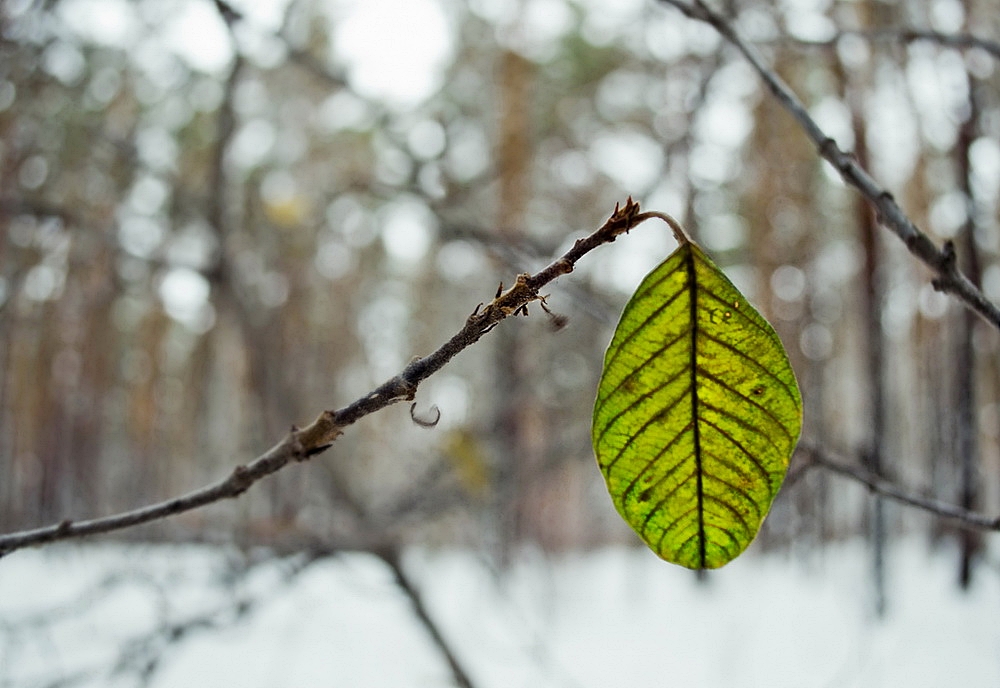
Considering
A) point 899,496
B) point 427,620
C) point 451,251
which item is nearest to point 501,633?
point 427,620

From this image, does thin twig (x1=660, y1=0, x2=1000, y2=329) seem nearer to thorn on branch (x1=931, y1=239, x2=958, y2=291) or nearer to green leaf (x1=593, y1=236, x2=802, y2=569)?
thorn on branch (x1=931, y1=239, x2=958, y2=291)

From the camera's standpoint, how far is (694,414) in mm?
373

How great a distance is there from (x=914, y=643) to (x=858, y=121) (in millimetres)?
1254

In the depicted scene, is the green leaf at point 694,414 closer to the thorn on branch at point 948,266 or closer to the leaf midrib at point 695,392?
the leaf midrib at point 695,392

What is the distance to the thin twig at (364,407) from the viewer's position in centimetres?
32

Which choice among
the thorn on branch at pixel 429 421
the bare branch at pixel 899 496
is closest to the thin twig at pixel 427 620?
the bare branch at pixel 899 496

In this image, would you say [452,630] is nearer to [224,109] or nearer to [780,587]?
[780,587]

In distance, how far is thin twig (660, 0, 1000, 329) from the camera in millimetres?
441

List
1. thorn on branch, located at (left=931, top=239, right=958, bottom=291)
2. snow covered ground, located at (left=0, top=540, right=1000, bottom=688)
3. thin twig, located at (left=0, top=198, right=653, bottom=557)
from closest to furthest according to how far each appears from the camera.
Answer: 1. thin twig, located at (left=0, top=198, right=653, bottom=557)
2. thorn on branch, located at (left=931, top=239, right=958, bottom=291)
3. snow covered ground, located at (left=0, top=540, right=1000, bottom=688)

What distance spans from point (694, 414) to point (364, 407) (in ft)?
0.54

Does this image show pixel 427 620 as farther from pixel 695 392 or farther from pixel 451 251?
pixel 451 251

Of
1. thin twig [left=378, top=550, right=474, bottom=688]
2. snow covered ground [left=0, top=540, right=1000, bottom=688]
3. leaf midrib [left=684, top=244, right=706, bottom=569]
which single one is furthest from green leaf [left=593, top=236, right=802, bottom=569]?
thin twig [left=378, top=550, right=474, bottom=688]

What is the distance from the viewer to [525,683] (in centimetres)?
156

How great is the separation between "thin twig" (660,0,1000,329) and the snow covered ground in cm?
55
